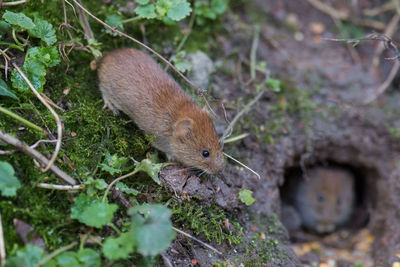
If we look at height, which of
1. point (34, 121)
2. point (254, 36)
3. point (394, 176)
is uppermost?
point (254, 36)

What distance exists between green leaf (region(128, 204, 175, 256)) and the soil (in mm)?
1713

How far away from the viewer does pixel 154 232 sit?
8.68 ft

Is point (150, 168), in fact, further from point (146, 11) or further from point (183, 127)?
point (146, 11)

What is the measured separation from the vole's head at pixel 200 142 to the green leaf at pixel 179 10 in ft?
3.67

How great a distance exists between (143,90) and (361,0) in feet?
13.6

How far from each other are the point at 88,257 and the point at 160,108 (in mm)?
1632

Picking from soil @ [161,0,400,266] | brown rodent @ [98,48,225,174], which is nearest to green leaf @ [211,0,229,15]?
soil @ [161,0,400,266]

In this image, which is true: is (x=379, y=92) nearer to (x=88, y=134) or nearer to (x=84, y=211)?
(x=88, y=134)

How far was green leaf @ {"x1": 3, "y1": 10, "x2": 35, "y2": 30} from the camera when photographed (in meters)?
3.49

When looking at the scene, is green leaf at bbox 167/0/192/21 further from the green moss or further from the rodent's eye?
the green moss

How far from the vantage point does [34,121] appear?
3414 mm

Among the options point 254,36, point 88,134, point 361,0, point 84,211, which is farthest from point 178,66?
point 361,0

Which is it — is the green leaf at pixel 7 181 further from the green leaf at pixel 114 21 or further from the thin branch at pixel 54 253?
the green leaf at pixel 114 21

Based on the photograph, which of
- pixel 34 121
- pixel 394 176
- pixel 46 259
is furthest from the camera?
pixel 394 176
